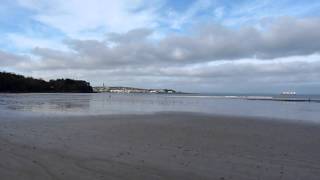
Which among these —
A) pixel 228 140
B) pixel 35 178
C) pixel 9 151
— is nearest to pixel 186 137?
pixel 228 140

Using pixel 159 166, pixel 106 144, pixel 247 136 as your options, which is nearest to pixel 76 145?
pixel 106 144

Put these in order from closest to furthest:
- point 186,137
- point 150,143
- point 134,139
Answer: point 150,143
point 134,139
point 186,137

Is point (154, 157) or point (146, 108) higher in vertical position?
point (146, 108)

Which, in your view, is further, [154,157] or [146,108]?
[146,108]

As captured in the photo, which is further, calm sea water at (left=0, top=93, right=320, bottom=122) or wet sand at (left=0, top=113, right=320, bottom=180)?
calm sea water at (left=0, top=93, right=320, bottom=122)

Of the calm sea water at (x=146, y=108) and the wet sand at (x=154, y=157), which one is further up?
the calm sea water at (x=146, y=108)

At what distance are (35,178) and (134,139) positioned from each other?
763 cm

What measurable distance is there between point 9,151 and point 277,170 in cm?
831

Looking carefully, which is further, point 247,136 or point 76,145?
point 247,136

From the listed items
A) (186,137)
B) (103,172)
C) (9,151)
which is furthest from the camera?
(186,137)

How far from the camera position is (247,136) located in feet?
58.1

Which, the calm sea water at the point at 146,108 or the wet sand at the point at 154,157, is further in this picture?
the calm sea water at the point at 146,108

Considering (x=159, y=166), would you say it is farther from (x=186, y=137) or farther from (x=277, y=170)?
(x=186, y=137)

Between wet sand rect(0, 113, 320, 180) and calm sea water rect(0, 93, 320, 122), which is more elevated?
calm sea water rect(0, 93, 320, 122)
